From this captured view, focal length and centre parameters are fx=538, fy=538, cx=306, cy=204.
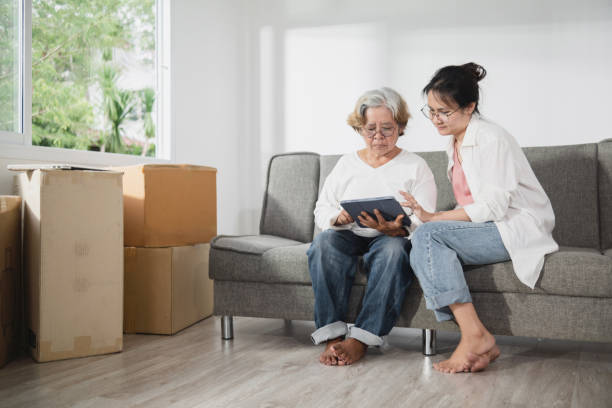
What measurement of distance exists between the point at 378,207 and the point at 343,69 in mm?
1906

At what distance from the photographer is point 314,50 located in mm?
3602

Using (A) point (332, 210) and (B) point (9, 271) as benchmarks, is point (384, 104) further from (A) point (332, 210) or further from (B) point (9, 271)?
(B) point (9, 271)

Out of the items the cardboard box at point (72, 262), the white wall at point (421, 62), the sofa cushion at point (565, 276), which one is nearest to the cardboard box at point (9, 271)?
the cardboard box at point (72, 262)

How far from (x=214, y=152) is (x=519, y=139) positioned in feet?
6.21

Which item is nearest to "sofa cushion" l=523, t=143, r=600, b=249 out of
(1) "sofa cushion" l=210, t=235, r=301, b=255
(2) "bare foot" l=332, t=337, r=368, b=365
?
(2) "bare foot" l=332, t=337, r=368, b=365

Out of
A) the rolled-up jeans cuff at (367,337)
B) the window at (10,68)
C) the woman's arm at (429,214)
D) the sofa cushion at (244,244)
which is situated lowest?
the rolled-up jeans cuff at (367,337)

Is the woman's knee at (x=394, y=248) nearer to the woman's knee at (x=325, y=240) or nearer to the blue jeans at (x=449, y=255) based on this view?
the blue jeans at (x=449, y=255)

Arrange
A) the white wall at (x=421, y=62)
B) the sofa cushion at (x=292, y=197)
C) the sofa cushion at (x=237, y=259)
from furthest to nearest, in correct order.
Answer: the white wall at (x=421, y=62)
the sofa cushion at (x=292, y=197)
the sofa cushion at (x=237, y=259)

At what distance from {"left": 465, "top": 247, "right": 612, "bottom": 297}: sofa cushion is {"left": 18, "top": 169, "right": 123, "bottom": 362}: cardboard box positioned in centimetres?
134

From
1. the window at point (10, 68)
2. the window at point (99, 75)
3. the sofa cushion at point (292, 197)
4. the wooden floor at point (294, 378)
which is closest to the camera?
the wooden floor at point (294, 378)

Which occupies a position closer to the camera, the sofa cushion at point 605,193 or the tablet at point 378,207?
the tablet at point 378,207

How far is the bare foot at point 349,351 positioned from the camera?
71.8 inches

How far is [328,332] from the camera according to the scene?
1934 millimetres

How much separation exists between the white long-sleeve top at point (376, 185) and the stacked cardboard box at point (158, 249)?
2.21 feet
